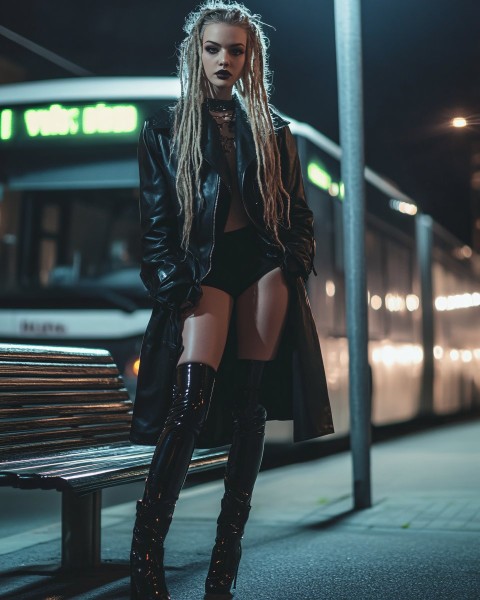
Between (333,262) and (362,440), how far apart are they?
4164 millimetres

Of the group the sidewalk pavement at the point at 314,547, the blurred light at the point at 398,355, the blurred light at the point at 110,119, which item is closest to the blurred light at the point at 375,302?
the blurred light at the point at 398,355

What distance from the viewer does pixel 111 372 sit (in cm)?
450

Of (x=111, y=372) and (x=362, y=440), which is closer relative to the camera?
(x=111, y=372)

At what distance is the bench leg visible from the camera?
395cm

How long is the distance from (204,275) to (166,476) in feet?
2.02

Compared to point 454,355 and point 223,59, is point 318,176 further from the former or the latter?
point 454,355

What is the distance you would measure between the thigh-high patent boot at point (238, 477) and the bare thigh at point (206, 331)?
15cm

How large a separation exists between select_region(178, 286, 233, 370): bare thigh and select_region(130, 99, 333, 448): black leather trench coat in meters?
0.04

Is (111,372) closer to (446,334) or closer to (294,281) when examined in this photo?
(294,281)

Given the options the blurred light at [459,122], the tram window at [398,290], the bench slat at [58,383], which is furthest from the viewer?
the tram window at [398,290]

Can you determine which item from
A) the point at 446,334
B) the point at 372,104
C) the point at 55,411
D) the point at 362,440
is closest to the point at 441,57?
the point at 372,104

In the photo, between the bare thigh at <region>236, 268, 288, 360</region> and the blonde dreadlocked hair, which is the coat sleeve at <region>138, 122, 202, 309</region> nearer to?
the blonde dreadlocked hair

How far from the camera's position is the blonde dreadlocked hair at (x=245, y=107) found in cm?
328

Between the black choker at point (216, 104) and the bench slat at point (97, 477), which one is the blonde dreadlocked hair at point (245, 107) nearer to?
the black choker at point (216, 104)
